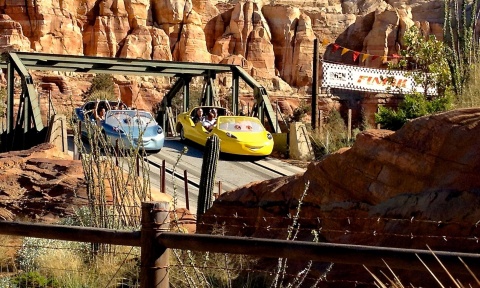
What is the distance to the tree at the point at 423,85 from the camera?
58.5ft

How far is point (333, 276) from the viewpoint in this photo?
6.64m

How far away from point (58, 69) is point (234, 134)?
22.4ft

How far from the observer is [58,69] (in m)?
25.3

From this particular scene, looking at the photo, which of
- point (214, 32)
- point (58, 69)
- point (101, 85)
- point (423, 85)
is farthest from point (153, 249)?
point (214, 32)

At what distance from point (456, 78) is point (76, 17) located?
49.0m

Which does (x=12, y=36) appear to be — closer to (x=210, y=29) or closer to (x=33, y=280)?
(x=210, y=29)

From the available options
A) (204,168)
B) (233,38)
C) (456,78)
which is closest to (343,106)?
(233,38)

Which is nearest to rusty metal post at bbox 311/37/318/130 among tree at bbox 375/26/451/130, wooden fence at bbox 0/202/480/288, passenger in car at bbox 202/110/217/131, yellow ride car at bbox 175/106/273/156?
tree at bbox 375/26/451/130

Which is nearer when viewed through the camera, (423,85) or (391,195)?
(391,195)

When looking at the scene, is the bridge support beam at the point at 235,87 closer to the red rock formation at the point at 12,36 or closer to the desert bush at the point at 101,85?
the desert bush at the point at 101,85

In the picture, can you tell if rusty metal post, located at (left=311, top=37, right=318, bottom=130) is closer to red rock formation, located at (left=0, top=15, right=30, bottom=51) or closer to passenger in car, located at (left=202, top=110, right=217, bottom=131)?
passenger in car, located at (left=202, top=110, right=217, bottom=131)

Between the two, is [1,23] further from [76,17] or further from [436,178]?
[436,178]

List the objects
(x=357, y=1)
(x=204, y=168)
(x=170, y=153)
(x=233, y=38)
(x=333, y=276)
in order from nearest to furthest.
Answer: (x=333, y=276), (x=204, y=168), (x=170, y=153), (x=233, y=38), (x=357, y=1)

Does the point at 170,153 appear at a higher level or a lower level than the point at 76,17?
lower
